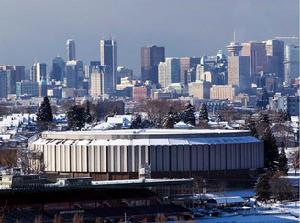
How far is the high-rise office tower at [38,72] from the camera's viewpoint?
161113 mm

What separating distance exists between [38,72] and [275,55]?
27203mm

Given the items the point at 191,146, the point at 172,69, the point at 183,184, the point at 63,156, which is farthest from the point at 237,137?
the point at 172,69

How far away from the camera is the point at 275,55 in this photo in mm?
162000

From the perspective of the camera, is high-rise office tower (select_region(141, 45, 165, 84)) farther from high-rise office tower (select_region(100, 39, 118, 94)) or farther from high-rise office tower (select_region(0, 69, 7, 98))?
high-rise office tower (select_region(0, 69, 7, 98))

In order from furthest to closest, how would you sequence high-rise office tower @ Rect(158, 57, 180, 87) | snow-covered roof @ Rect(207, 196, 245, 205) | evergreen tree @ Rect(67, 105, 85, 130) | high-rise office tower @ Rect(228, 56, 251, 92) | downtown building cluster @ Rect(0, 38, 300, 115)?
high-rise office tower @ Rect(158, 57, 180, 87), high-rise office tower @ Rect(228, 56, 251, 92), downtown building cluster @ Rect(0, 38, 300, 115), evergreen tree @ Rect(67, 105, 85, 130), snow-covered roof @ Rect(207, 196, 245, 205)

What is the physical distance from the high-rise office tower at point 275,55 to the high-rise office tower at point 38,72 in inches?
1008

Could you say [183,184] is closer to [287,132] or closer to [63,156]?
[63,156]

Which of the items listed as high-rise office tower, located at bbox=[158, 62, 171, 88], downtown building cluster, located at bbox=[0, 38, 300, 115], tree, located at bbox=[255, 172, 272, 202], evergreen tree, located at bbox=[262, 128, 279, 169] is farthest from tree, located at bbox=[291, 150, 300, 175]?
high-rise office tower, located at bbox=[158, 62, 171, 88]

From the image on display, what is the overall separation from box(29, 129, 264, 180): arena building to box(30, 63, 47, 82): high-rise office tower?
125408mm

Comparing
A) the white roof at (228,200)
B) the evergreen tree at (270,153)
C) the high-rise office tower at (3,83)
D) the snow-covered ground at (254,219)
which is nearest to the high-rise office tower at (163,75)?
the high-rise office tower at (3,83)

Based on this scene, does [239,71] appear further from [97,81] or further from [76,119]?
[76,119]

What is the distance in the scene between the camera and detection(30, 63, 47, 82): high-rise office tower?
16111 centimetres

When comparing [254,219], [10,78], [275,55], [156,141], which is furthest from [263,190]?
[275,55]

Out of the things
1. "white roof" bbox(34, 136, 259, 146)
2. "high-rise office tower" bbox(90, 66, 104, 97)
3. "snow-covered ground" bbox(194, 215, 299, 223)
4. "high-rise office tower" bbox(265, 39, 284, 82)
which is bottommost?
"high-rise office tower" bbox(90, 66, 104, 97)
